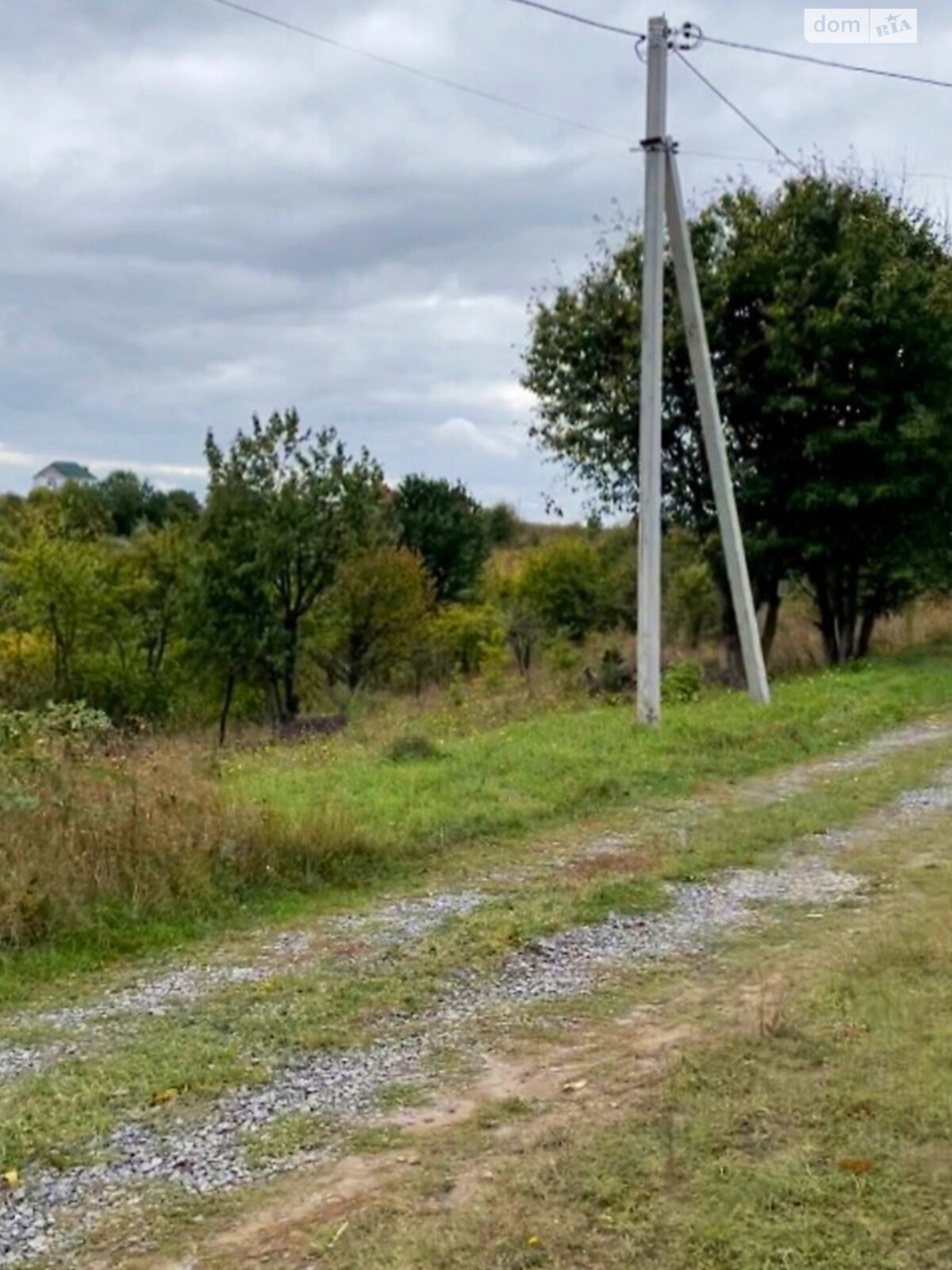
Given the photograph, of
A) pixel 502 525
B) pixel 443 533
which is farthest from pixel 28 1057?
pixel 502 525

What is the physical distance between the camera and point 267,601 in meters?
30.7

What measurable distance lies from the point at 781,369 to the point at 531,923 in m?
12.3

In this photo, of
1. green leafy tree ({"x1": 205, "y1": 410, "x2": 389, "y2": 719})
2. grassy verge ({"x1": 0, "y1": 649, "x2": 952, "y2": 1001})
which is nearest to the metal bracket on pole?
grassy verge ({"x1": 0, "y1": 649, "x2": 952, "y2": 1001})

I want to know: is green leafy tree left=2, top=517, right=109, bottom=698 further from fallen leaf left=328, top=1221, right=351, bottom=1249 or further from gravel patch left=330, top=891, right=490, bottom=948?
fallen leaf left=328, top=1221, right=351, bottom=1249

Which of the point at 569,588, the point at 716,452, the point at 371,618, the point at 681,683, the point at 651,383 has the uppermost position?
the point at 651,383

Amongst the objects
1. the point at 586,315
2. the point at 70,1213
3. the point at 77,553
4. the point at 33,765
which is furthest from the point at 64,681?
the point at 70,1213

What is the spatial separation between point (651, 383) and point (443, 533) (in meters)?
35.2

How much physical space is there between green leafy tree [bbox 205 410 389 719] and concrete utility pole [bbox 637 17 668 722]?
1949 cm

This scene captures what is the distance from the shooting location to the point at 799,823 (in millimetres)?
7762

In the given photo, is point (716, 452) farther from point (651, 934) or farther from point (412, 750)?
point (651, 934)

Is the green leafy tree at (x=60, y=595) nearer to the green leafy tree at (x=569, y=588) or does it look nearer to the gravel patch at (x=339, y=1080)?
the green leafy tree at (x=569, y=588)

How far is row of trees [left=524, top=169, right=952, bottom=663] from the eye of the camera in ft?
52.7

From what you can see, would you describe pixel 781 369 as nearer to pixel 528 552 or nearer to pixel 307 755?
pixel 307 755

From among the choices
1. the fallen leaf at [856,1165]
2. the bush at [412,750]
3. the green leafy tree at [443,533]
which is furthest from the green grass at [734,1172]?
the green leafy tree at [443,533]
